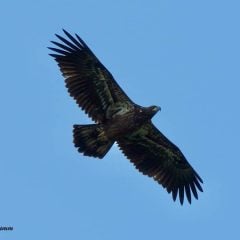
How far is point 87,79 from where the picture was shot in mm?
16562

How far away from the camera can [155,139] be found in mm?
17516

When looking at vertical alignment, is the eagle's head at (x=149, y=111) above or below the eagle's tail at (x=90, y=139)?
above

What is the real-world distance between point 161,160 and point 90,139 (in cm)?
268

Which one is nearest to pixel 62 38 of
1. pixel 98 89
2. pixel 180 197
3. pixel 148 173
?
pixel 98 89

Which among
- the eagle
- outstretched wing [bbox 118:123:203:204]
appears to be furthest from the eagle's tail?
outstretched wing [bbox 118:123:203:204]

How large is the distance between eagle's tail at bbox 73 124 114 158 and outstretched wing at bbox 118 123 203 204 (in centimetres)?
100

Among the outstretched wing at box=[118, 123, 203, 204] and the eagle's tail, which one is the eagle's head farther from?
the eagle's tail

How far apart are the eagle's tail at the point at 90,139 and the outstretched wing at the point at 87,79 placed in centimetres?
34

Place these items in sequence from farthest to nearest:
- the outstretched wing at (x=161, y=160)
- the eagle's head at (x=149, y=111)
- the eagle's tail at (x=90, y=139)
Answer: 1. the outstretched wing at (x=161, y=160)
2. the eagle's tail at (x=90, y=139)
3. the eagle's head at (x=149, y=111)

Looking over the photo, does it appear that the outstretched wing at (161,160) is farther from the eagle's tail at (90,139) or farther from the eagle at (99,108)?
the eagle's tail at (90,139)

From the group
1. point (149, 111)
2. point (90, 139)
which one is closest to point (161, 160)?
point (149, 111)

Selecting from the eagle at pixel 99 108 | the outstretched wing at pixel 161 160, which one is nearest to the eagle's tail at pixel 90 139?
the eagle at pixel 99 108

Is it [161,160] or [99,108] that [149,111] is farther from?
[161,160]

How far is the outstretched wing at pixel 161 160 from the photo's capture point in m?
17.3
